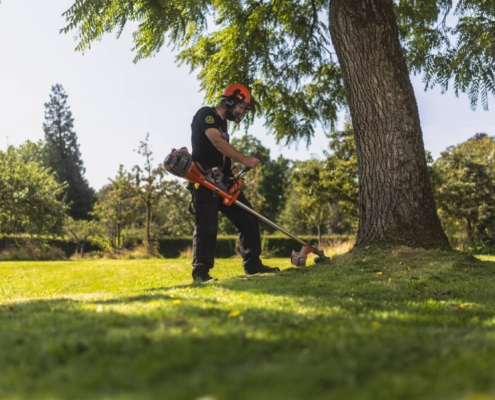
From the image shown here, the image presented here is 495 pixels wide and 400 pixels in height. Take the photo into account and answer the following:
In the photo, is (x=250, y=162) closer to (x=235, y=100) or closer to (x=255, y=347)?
(x=235, y=100)

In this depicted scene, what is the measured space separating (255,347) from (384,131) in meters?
5.21

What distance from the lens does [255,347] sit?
7.52 feet

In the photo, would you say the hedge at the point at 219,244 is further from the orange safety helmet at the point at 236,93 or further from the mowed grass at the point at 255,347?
the mowed grass at the point at 255,347

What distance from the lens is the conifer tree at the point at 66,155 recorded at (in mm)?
59875

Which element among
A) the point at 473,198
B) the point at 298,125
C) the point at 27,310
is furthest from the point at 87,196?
the point at 27,310

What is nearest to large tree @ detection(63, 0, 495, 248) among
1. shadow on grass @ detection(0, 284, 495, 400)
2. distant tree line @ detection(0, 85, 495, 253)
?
shadow on grass @ detection(0, 284, 495, 400)

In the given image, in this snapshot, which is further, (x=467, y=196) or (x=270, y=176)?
(x=270, y=176)

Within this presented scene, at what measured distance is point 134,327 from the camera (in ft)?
8.82

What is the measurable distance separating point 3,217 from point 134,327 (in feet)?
85.7

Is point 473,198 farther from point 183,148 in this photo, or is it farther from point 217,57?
point 183,148

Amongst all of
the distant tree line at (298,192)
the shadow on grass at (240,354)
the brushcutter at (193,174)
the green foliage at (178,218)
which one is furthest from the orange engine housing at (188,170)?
the green foliage at (178,218)

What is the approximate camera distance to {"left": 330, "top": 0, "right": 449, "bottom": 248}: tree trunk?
6746 mm

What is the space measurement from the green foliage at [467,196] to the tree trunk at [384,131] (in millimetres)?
22170

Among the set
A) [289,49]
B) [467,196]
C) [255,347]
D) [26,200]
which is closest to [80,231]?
[26,200]
